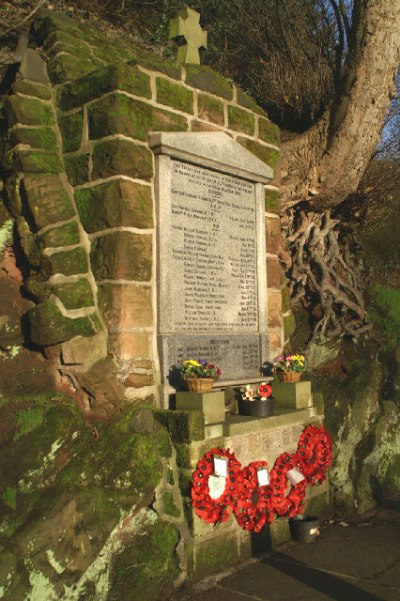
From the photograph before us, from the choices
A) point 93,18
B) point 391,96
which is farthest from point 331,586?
point 93,18

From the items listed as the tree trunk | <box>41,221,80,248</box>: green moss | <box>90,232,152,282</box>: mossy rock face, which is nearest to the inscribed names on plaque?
<box>90,232,152,282</box>: mossy rock face

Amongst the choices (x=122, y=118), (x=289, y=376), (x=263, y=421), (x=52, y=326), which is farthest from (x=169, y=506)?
(x=122, y=118)

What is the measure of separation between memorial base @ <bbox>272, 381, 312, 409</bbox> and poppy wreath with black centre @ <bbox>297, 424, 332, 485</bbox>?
230 millimetres

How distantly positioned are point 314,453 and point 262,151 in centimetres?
306

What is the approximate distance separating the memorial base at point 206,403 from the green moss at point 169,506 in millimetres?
617

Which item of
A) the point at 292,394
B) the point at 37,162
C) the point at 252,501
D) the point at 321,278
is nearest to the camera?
the point at 37,162

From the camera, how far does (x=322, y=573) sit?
14.1 feet

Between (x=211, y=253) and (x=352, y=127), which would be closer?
(x=211, y=253)

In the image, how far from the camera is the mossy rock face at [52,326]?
173 inches

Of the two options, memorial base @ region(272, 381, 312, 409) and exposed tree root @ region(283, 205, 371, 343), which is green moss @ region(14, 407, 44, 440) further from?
exposed tree root @ region(283, 205, 371, 343)

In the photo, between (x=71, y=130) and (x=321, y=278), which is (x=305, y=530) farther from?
(x=71, y=130)

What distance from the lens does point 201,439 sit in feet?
14.2

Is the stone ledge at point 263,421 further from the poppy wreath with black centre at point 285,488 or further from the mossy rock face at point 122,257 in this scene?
the mossy rock face at point 122,257

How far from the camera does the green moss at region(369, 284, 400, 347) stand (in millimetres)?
7832
